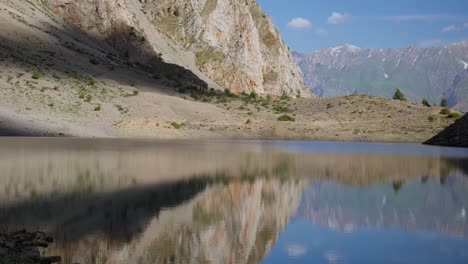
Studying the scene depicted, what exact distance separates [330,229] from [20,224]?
8.46 meters

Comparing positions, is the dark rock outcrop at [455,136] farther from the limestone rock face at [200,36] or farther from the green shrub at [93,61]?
the limestone rock face at [200,36]

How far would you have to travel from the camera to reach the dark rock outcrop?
67438 millimetres

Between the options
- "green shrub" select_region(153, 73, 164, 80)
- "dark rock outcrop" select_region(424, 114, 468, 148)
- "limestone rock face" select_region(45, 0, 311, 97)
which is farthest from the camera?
"limestone rock face" select_region(45, 0, 311, 97)

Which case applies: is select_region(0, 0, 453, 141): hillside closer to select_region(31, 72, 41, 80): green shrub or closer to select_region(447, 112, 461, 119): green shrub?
select_region(31, 72, 41, 80): green shrub

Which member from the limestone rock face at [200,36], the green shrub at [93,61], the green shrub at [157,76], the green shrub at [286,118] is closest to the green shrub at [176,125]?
the green shrub at [286,118]

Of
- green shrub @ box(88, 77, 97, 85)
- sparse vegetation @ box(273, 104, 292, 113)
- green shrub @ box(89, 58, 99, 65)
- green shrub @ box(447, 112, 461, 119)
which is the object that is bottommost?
green shrub @ box(447, 112, 461, 119)

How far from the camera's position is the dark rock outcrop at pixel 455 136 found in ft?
221

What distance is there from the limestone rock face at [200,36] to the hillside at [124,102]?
52 cm

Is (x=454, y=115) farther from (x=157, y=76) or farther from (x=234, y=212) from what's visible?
(x=234, y=212)

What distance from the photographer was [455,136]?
68.9 m

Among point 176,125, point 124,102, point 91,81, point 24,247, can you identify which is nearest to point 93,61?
point 91,81

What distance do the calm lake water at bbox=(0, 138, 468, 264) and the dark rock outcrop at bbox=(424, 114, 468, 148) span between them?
3753 cm

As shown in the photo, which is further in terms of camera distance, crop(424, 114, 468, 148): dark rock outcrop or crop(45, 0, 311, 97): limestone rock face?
crop(45, 0, 311, 97): limestone rock face

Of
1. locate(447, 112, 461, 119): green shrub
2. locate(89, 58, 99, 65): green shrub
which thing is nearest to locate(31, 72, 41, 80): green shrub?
locate(89, 58, 99, 65): green shrub
